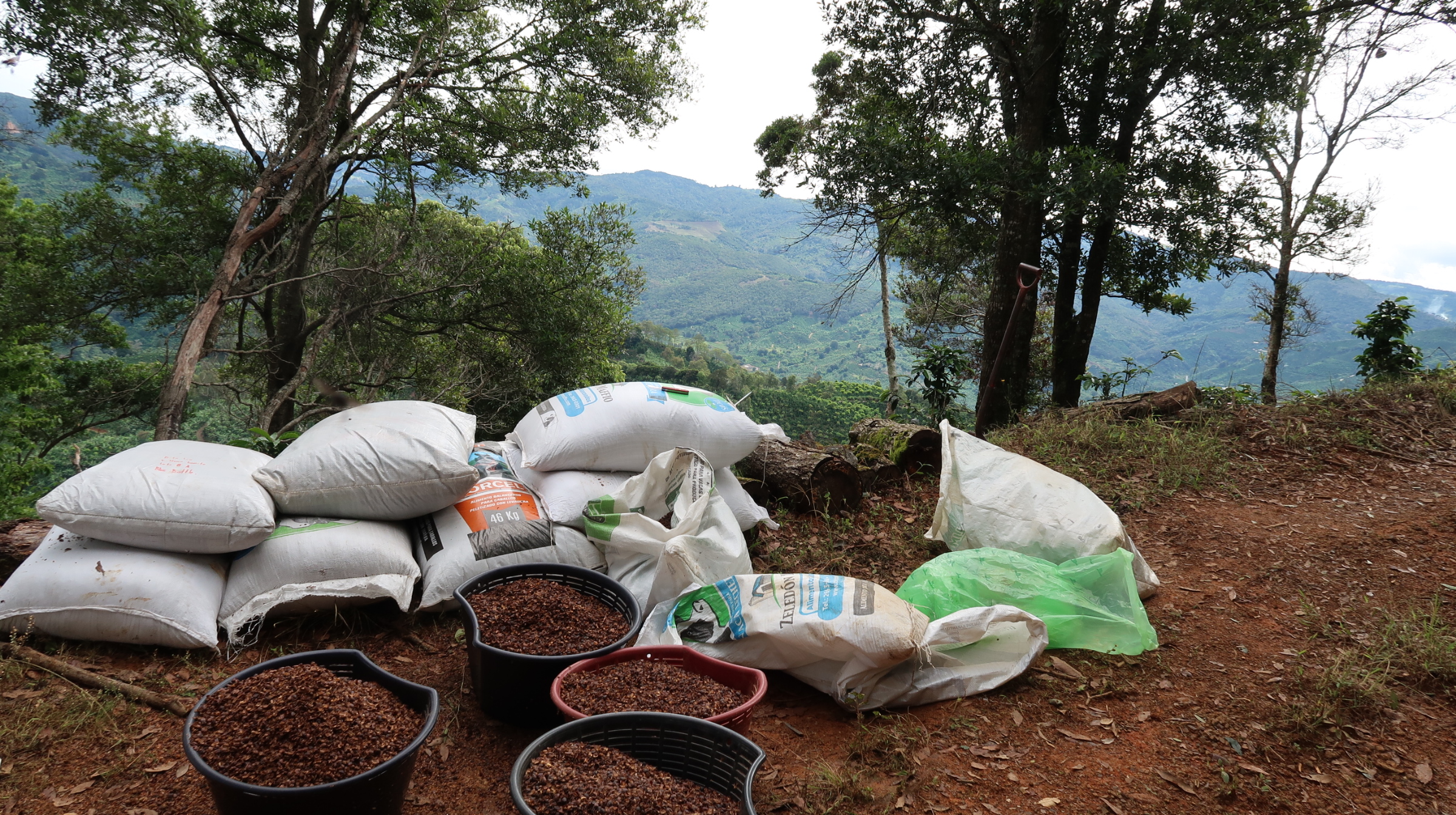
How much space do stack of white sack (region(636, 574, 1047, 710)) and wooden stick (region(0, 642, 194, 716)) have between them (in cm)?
124

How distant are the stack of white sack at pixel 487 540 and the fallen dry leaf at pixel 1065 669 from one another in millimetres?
1551

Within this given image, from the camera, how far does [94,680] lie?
186 centimetres

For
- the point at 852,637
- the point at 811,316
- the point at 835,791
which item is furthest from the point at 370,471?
the point at 811,316

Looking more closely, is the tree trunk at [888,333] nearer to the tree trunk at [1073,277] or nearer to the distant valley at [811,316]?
the tree trunk at [1073,277]

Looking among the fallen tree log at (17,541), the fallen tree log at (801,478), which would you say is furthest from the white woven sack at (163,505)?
the fallen tree log at (801,478)

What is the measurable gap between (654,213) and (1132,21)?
73481 millimetres

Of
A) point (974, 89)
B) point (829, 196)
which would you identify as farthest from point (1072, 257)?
point (829, 196)

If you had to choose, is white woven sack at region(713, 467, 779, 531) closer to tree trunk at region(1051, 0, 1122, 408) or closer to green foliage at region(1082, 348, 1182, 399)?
tree trunk at region(1051, 0, 1122, 408)

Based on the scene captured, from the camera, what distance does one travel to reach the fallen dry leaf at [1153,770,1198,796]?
5.13ft

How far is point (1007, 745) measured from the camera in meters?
1.75

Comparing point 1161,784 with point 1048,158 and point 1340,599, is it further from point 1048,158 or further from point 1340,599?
point 1048,158

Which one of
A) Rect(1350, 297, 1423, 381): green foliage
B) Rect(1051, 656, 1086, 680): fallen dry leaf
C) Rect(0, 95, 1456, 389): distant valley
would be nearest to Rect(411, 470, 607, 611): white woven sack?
Rect(1051, 656, 1086, 680): fallen dry leaf

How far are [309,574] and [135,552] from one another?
0.48m

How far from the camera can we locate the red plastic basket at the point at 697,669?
1599mm
